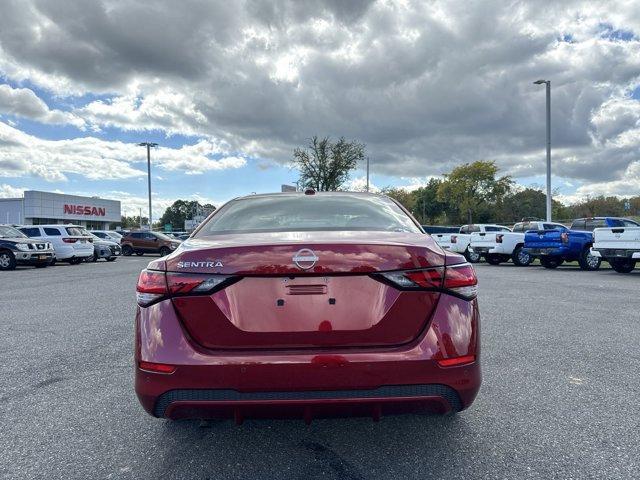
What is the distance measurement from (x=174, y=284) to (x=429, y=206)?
3303 inches

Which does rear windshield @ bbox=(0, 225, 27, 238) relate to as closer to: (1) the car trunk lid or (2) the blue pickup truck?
(2) the blue pickup truck

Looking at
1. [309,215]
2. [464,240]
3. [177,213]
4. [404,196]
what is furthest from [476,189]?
[177,213]

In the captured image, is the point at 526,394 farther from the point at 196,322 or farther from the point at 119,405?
the point at 119,405

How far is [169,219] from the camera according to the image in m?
136

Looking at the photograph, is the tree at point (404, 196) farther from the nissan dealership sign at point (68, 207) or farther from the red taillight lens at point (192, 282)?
the red taillight lens at point (192, 282)

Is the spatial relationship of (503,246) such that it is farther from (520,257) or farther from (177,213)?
(177,213)

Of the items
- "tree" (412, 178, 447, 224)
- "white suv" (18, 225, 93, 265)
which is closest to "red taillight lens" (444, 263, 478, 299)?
"white suv" (18, 225, 93, 265)

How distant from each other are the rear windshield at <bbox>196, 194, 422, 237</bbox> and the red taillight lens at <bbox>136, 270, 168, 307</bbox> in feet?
1.83

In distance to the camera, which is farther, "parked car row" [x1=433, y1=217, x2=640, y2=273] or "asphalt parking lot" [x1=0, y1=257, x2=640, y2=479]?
"parked car row" [x1=433, y1=217, x2=640, y2=273]

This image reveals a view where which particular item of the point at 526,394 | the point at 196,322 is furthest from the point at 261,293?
the point at 526,394

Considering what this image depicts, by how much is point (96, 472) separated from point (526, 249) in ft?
52.8

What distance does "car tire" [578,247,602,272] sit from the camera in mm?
15320

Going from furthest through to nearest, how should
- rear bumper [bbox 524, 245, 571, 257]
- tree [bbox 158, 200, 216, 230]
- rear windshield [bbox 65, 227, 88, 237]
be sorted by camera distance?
tree [bbox 158, 200, 216, 230]
rear windshield [bbox 65, 227, 88, 237]
rear bumper [bbox 524, 245, 571, 257]

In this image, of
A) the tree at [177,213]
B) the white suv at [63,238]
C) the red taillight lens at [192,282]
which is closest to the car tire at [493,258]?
the white suv at [63,238]
